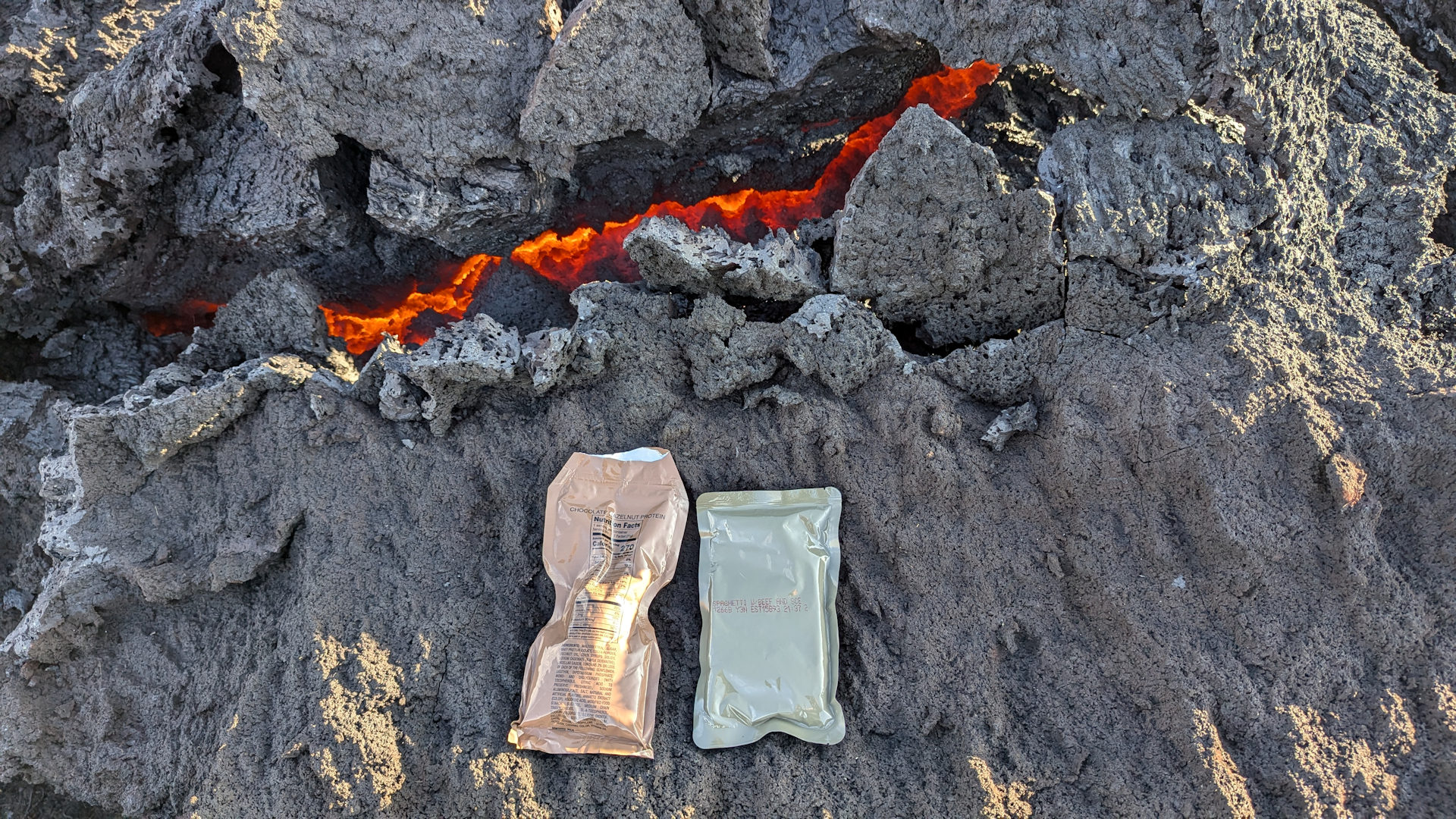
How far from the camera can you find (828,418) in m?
2.14

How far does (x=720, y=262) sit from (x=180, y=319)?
2.16m

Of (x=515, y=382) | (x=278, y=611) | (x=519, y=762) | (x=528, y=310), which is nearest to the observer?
(x=519, y=762)

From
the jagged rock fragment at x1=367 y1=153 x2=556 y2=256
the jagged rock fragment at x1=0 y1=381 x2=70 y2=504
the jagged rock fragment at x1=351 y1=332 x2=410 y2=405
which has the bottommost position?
the jagged rock fragment at x1=0 y1=381 x2=70 y2=504

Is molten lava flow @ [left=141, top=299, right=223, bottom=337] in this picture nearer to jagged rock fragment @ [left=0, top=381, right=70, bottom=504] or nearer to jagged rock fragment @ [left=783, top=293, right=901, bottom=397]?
jagged rock fragment @ [left=0, top=381, right=70, bottom=504]

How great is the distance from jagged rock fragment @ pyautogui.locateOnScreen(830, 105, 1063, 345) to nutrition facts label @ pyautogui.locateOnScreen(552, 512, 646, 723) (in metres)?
0.99

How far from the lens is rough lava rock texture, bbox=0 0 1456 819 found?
1.83 metres

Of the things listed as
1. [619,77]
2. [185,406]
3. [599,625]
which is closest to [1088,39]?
[619,77]

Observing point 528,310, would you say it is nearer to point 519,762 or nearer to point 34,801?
point 519,762

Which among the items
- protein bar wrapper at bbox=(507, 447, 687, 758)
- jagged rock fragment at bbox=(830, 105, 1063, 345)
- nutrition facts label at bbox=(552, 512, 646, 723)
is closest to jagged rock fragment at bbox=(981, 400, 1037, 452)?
jagged rock fragment at bbox=(830, 105, 1063, 345)

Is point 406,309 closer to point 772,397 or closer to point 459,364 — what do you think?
point 459,364

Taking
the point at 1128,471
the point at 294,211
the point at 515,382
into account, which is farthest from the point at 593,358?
the point at 1128,471

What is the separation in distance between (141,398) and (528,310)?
3.72 feet

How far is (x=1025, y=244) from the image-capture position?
82.7 inches

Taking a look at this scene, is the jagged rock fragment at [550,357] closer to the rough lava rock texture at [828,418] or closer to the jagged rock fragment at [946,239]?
the rough lava rock texture at [828,418]
